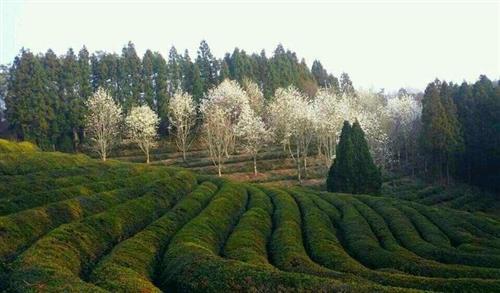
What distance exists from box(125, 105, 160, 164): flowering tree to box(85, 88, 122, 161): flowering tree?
8.78 feet

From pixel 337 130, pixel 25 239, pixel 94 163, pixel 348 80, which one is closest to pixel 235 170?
pixel 337 130

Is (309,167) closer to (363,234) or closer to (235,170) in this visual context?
(235,170)

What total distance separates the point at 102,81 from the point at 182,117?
21966mm

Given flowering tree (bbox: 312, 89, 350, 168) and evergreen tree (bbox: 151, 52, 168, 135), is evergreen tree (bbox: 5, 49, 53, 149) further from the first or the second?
flowering tree (bbox: 312, 89, 350, 168)

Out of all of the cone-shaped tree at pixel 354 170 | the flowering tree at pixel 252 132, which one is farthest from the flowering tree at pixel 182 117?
the cone-shaped tree at pixel 354 170

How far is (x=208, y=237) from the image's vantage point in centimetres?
3219

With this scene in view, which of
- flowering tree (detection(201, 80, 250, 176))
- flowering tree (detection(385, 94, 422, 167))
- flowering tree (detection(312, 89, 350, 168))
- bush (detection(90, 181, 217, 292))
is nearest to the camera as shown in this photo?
bush (detection(90, 181, 217, 292))

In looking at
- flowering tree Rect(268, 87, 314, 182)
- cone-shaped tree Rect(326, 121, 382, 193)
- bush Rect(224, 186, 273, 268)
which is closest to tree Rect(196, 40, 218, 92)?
flowering tree Rect(268, 87, 314, 182)

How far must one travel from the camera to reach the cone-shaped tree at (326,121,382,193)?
A: 64000 mm

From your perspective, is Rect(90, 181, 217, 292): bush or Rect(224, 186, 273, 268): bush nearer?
Rect(90, 181, 217, 292): bush

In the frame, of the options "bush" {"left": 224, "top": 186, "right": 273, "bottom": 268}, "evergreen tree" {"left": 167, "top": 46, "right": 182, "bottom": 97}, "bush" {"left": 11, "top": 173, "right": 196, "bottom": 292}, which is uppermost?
"evergreen tree" {"left": 167, "top": 46, "right": 182, "bottom": 97}

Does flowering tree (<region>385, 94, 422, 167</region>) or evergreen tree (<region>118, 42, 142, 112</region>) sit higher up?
evergreen tree (<region>118, 42, 142, 112</region>)

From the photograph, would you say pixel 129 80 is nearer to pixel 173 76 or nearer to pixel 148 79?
pixel 148 79

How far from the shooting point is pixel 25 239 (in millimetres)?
27484
